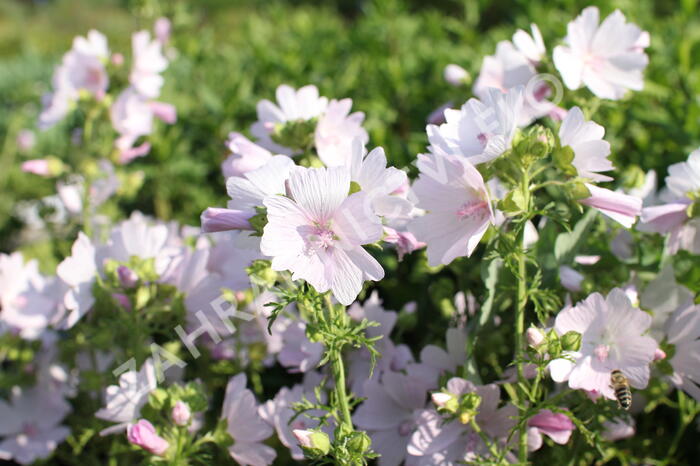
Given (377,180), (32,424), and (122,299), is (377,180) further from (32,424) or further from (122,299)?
(32,424)

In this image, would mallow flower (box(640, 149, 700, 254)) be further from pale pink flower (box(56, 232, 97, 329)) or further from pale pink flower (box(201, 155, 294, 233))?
pale pink flower (box(56, 232, 97, 329))

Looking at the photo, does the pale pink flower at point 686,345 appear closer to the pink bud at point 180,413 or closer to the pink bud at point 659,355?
the pink bud at point 659,355

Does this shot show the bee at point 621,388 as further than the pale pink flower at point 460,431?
No

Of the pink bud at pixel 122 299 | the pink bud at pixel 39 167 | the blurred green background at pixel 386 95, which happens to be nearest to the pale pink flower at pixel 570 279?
the blurred green background at pixel 386 95

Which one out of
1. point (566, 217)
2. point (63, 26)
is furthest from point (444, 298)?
point (63, 26)

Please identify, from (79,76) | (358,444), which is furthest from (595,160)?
(79,76)

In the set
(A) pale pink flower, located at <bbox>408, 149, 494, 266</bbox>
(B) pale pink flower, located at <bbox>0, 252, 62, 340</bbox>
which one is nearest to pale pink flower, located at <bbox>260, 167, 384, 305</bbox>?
(A) pale pink flower, located at <bbox>408, 149, 494, 266</bbox>
